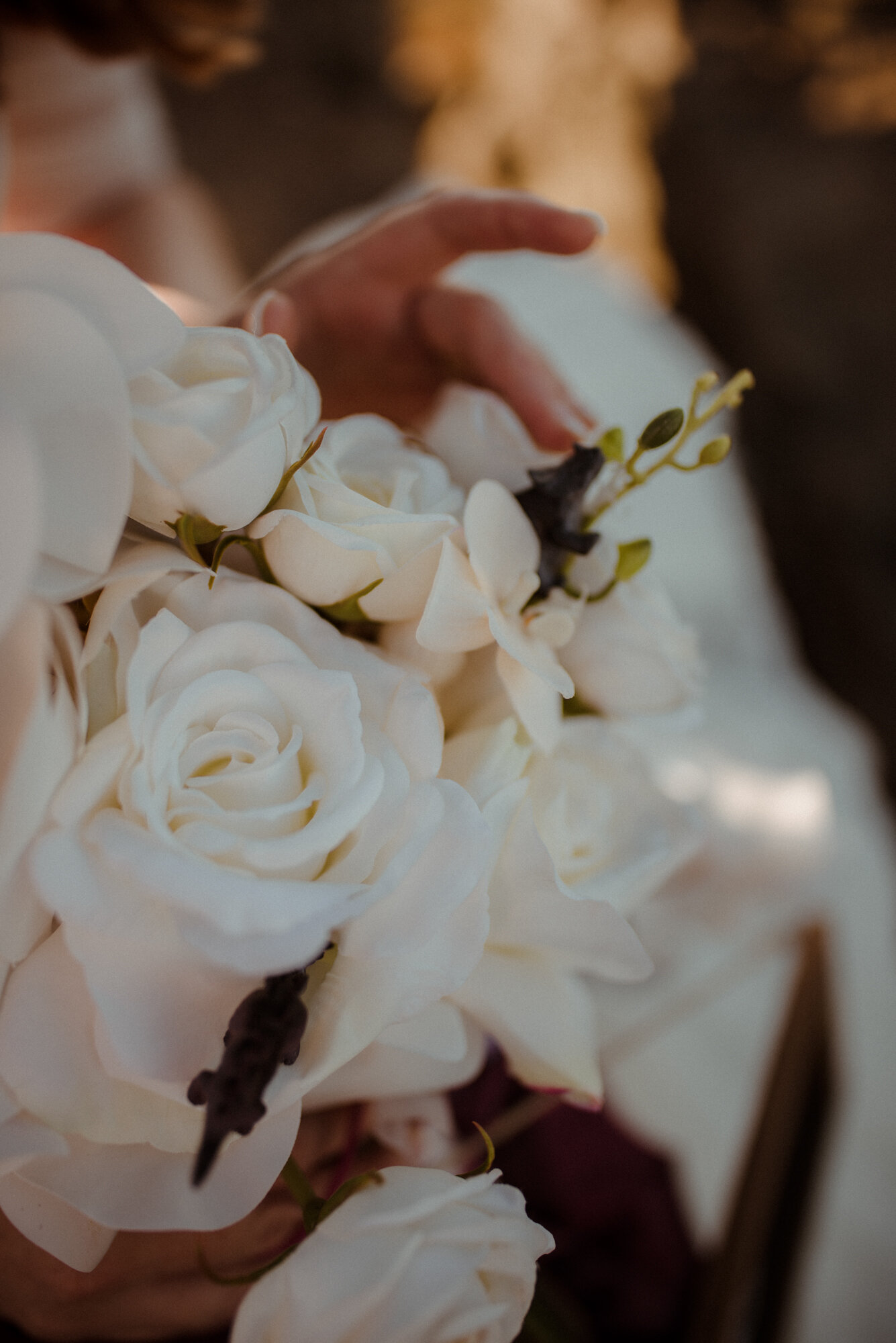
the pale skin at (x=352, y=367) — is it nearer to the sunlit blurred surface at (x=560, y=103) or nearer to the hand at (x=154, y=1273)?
the hand at (x=154, y=1273)

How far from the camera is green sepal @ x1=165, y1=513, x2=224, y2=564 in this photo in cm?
29

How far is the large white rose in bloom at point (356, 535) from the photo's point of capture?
0.30 m

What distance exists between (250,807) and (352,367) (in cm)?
40

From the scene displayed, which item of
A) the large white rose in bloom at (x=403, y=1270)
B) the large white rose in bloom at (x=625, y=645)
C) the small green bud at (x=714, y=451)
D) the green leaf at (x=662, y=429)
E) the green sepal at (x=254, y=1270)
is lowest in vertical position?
the green sepal at (x=254, y=1270)

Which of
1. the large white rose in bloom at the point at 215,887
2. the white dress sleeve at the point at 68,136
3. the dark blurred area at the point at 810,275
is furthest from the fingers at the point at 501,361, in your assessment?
the dark blurred area at the point at 810,275

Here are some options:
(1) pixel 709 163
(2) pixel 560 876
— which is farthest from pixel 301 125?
(2) pixel 560 876

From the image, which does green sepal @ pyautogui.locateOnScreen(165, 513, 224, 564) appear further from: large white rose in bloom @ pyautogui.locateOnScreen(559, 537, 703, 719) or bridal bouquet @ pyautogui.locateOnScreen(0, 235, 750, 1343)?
large white rose in bloom @ pyautogui.locateOnScreen(559, 537, 703, 719)

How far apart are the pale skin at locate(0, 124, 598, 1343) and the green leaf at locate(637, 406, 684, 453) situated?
124 mm

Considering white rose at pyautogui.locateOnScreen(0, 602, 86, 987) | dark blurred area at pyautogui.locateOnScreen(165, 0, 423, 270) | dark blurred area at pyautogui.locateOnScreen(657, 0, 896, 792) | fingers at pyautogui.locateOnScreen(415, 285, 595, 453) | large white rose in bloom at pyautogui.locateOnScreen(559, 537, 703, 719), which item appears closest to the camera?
white rose at pyautogui.locateOnScreen(0, 602, 86, 987)

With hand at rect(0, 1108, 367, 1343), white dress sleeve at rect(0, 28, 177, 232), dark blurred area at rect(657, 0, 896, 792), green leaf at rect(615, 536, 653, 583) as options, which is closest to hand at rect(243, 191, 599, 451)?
green leaf at rect(615, 536, 653, 583)

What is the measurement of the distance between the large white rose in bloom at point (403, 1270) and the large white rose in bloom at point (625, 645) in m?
0.18

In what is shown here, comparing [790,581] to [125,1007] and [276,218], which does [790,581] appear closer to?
[276,218]

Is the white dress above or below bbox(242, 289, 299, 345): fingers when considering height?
below

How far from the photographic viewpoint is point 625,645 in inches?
13.9
